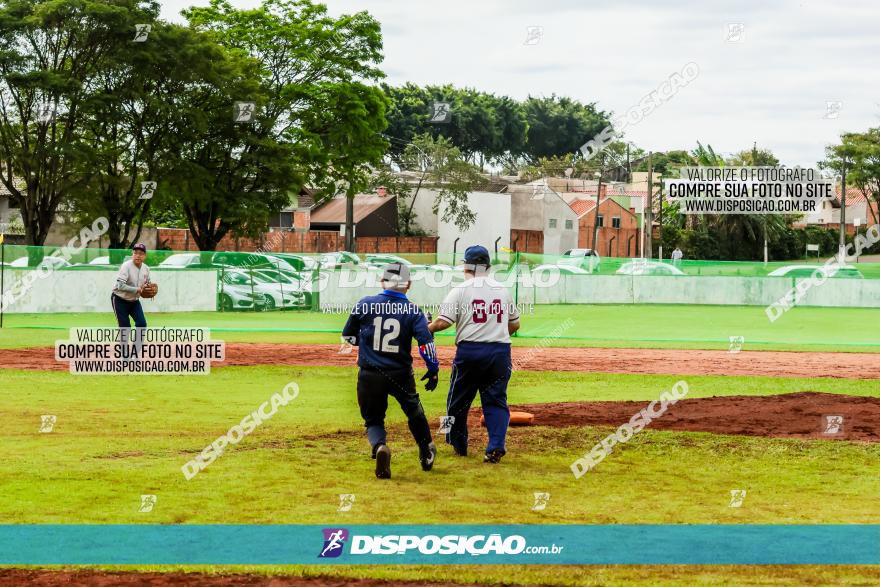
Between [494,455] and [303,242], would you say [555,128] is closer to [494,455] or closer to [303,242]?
[303,242]

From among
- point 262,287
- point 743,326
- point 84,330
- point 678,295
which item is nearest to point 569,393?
point 84,330

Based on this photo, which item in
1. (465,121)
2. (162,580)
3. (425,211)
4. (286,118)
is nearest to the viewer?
(162,580)

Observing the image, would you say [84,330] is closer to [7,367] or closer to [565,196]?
[7,367]

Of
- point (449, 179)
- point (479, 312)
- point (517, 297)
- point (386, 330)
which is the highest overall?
point (449, 179)

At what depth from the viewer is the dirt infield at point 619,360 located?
1988cm

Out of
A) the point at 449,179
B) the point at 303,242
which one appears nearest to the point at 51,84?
the point at 303,242

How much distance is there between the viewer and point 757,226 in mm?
93438

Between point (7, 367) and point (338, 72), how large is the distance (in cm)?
3793

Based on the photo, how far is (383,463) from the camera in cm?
930

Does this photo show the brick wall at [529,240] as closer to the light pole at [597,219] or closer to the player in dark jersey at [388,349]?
the light pole at [597,219]

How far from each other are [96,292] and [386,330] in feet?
83.0

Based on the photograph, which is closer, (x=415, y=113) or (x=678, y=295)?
(x=678, y=295)

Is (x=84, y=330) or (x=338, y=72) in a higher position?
(x=338, y=72)

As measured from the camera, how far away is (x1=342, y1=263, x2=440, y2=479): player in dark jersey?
948cm
